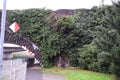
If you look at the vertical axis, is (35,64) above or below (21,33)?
below

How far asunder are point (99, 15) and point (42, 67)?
5.76m

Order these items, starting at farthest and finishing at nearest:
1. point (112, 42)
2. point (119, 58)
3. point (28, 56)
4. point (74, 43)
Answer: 1. point (28, 56)
2. point (74, 43)
3. point (112, 42)
4. point (119, 58)

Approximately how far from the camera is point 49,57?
2205 cm

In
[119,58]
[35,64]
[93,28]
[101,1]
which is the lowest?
[35,64]

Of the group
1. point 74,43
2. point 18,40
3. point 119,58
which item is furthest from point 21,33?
point 119,58

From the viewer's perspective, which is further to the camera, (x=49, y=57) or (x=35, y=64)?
(x=35, y=64)

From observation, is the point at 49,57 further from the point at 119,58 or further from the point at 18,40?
the point at 119,58

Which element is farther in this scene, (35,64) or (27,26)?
(35,64)

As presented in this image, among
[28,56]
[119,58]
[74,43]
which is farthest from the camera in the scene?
[28,56]

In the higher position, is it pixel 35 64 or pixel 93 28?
pixel 93 28

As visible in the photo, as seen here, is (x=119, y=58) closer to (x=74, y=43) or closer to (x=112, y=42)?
(x=112, y=42)

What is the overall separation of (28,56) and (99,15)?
670 centimetres

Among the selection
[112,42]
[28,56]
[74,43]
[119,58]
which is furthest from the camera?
[28,56]

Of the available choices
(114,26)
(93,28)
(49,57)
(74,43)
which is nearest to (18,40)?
(49,57)
